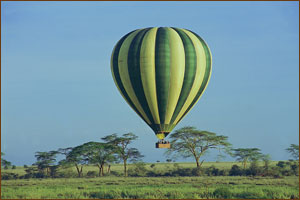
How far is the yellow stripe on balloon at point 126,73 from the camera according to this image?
4294 cm

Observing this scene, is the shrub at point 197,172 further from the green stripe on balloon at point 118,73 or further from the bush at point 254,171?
the green stripe on balloon at point 118,73

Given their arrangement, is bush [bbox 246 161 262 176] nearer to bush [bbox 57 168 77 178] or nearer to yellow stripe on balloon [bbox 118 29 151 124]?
yellow stripe on balloon [bbox 118 29 151 124]

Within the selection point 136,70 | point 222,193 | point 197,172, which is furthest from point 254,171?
point 136,70

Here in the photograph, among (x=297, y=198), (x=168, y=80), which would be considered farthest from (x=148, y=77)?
(x=297, y=198)

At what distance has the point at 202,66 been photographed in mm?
43594

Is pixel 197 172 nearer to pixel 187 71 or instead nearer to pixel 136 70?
pixel 187 71

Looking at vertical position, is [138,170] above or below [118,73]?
below

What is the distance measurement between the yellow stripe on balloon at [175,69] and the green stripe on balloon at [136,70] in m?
2.28

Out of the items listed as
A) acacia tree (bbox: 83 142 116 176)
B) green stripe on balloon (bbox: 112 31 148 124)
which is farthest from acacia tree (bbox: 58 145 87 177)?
green stripe on balloon (bbox: 112 31 148 124)

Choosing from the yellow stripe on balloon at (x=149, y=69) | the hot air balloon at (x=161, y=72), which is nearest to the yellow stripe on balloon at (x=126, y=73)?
the hot air balloon at (x=161, y=72)

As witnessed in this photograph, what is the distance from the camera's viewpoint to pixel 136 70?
42125 mm

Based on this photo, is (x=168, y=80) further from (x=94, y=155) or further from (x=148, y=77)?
(x=94, y=155)

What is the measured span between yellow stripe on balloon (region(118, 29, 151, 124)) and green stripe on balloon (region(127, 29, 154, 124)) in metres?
0.38

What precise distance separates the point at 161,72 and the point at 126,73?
3.30 m
